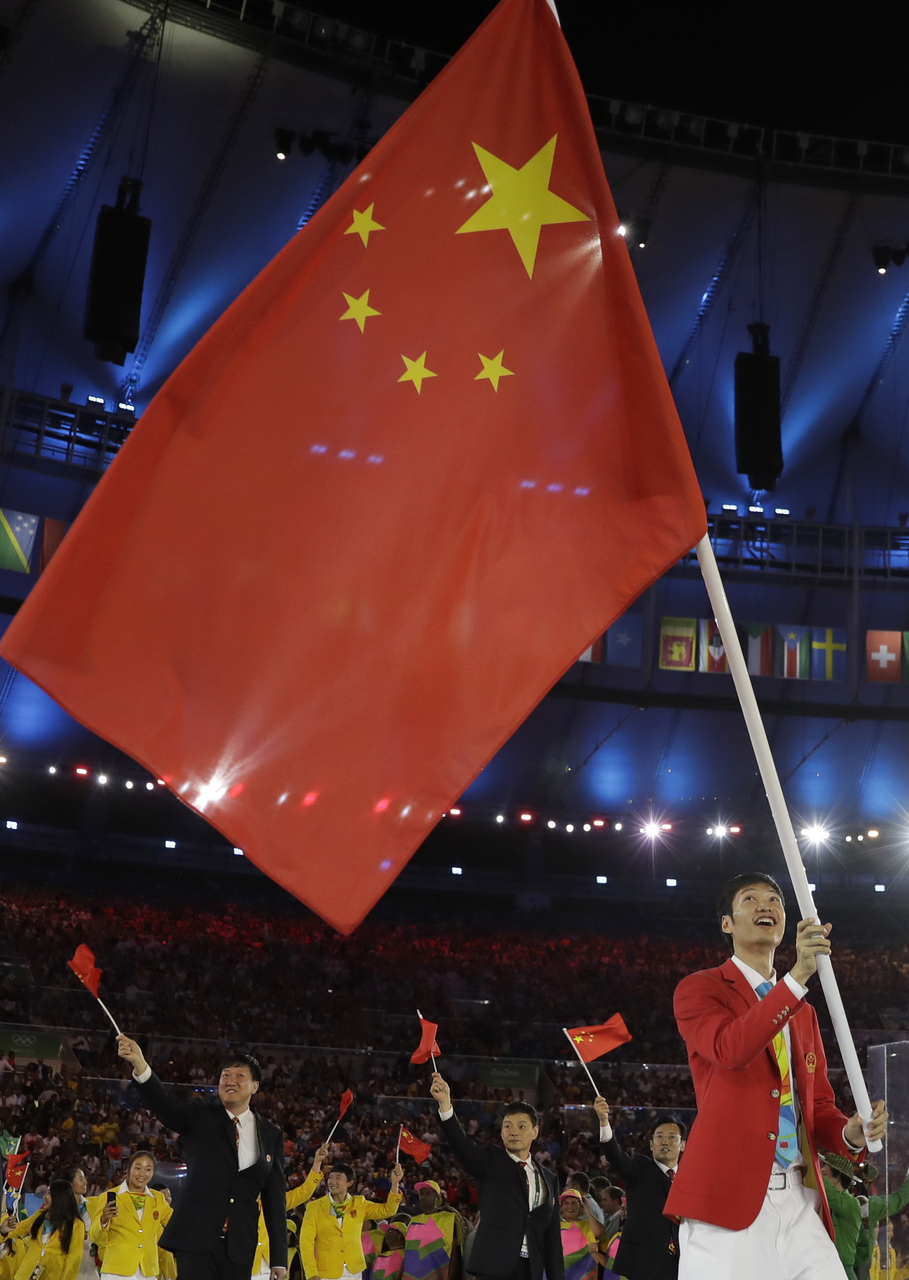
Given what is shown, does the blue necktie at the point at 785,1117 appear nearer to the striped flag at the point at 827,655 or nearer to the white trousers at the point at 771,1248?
the white trousers at the point at 771,1248

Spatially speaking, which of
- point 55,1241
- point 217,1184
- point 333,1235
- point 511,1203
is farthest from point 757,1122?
point 333,1235

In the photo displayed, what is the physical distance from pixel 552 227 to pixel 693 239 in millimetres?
25968

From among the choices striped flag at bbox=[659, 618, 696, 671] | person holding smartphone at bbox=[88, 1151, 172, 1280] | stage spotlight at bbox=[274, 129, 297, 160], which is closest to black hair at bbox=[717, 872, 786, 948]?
person holding smartphone at bbox=[88, 1151, 172, 1280]

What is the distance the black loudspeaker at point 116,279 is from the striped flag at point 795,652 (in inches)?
668

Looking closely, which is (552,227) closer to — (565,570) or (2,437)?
(565,570)

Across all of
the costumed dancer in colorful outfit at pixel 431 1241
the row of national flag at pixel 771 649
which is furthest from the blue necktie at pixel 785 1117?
the row of national flag at pixel 771 649

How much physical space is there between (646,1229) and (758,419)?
756 inches

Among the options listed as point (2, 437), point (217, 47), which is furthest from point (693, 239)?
point (2, 437)

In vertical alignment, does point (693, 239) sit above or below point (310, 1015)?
above

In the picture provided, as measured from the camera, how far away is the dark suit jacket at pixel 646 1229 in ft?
25.5

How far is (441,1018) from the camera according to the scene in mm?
28047

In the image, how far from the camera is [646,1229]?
25.8 ft

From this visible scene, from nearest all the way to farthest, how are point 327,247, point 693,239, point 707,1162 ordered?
1. point 707,1162
2. point 327,247
3. point 693,239

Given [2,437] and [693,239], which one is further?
[693,239]
